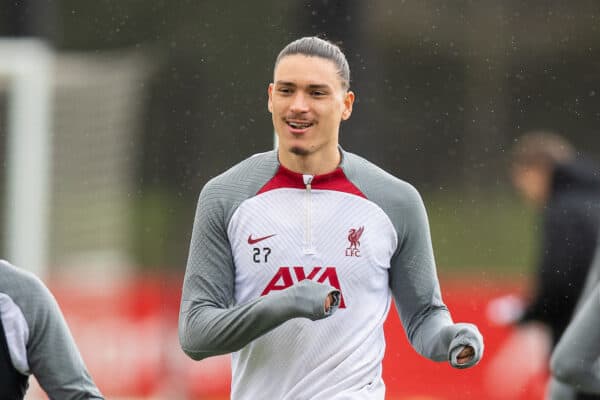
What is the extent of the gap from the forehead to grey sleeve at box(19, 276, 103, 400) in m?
0.70

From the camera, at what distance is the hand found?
8.89 feet

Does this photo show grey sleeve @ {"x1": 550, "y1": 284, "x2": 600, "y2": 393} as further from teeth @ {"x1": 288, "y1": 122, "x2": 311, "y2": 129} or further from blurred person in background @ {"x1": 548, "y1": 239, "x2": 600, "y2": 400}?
teeth @ {"x1": 288, "y1": 122, "x2": 311, "y2": 129}

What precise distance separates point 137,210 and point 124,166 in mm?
3416

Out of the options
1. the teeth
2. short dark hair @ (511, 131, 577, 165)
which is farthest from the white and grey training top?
short dark hair @ (511, 131, 577, 165)

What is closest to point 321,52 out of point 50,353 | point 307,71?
point 307,71

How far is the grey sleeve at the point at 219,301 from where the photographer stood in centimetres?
264

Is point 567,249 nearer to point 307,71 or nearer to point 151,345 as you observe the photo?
point 307,71

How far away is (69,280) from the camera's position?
849cm

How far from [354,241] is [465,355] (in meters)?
0.37

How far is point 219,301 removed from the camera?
9.34ft

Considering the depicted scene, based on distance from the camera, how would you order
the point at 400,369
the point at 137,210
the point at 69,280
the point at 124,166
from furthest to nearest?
the point at 137,210 < the point at 124,166 < the point at 69,280 < the point at 400,369

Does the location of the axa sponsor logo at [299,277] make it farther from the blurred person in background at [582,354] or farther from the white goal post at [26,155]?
the white goal post at [26,155]

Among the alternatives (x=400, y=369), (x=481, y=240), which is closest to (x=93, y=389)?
(x=400, y=369)

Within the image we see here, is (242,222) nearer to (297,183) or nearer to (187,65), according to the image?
(297,183)
